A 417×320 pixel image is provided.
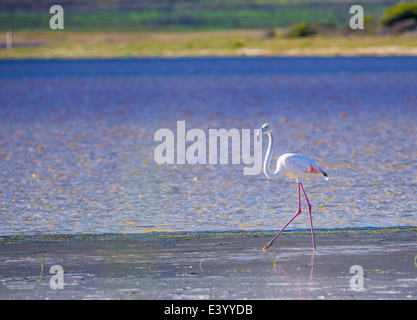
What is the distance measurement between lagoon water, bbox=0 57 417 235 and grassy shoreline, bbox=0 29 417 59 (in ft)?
209

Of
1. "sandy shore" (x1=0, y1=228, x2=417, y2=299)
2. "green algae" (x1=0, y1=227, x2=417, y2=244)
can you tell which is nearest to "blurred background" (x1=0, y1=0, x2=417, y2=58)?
"green algae" (x1=0, y1=227, x2=417, y2=244)

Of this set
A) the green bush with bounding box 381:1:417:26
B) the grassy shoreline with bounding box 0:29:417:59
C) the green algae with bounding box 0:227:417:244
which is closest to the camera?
the green algae with bounding box 0:227:417:244

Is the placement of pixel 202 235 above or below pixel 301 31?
below

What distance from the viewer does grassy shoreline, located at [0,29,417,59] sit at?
10750 cm

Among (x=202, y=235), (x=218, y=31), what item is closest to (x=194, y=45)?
(x=218, y=31)

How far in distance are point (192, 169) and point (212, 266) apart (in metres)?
8.90

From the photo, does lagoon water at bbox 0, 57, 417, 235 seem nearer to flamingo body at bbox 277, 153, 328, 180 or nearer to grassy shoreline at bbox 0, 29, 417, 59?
flamingo body at bbox 277, 153, 328, 180

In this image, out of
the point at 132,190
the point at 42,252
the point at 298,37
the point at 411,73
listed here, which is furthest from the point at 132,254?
the point at 298,37

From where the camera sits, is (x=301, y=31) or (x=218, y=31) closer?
(x=301, y=31)

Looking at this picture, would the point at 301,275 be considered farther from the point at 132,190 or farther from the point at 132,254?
the point at 132,190

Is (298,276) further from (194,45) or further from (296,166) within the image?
(194,45)

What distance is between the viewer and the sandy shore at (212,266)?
332 inches

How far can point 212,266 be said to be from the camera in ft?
31.1

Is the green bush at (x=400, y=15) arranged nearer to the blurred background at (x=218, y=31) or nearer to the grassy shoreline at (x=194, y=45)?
the blurred background at (x=218, y=31)
